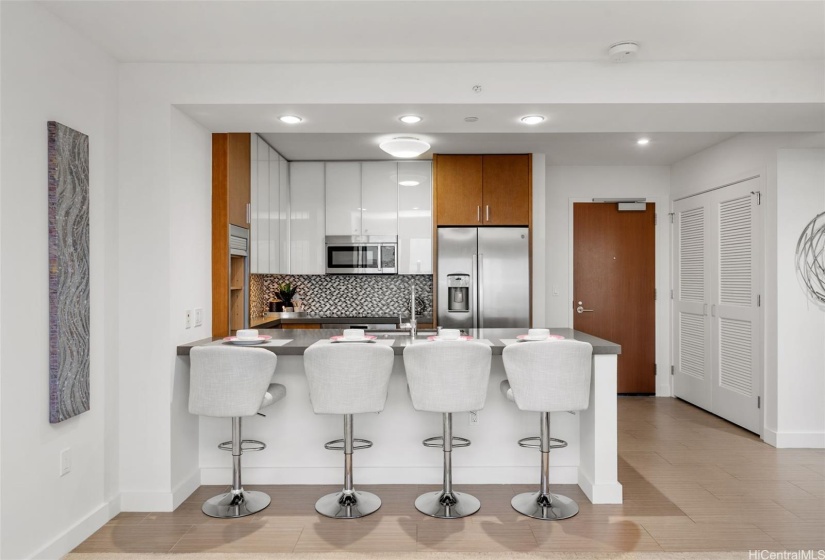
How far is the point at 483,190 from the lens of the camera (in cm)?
530

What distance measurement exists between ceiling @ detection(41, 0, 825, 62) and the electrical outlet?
6.51 feet

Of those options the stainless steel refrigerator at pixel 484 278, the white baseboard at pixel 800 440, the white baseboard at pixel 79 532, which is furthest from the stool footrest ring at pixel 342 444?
the white baseboard at pixel 800 440

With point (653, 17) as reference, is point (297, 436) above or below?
below

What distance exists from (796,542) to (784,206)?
2.55 meters

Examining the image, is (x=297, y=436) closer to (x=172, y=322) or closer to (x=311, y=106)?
(x=172, y=322)

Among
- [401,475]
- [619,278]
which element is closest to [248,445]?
[401,475]

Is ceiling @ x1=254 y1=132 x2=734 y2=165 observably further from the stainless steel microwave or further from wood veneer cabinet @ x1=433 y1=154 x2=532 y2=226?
the stainless steel microwave

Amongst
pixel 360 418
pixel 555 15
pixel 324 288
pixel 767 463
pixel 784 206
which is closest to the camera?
pixel 555 15

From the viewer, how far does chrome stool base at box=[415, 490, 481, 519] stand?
3018 mm

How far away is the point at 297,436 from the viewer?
3.47 m

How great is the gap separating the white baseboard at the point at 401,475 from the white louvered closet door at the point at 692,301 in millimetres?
2749

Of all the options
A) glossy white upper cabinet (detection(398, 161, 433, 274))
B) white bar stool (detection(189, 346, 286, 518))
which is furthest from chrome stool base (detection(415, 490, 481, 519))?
glossy white upper cabinet (detection(398, 161, 433, 274))

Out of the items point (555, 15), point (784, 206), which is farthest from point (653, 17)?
point (784, 206)

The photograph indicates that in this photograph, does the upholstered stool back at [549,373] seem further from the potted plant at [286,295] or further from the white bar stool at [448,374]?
the potted plant at [286,295]
